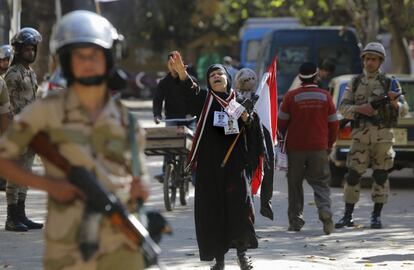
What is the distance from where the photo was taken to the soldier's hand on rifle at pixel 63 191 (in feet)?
16.6

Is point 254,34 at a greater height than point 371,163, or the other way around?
point 254,34

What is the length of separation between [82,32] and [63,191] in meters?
0.68

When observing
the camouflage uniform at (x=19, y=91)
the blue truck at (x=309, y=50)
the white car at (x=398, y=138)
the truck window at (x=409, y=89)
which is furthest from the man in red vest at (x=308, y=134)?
the blue truck at (x=309, y=50)

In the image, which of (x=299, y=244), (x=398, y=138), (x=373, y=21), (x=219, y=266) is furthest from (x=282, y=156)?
(x=373, y=21)

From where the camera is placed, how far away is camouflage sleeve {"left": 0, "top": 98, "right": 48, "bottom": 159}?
520 cm

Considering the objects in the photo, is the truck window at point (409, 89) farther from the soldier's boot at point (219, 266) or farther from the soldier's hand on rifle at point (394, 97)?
the soldier's boot at point (219, 266)

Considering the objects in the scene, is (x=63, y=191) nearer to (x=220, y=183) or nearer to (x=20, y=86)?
(x=220, y=183)

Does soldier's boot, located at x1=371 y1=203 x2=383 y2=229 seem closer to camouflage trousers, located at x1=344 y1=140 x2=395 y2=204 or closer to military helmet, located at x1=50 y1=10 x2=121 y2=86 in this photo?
camouflage trousers, located at x1=344 y1=140 x2=395 y2=204

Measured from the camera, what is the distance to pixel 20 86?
1192 centimetres

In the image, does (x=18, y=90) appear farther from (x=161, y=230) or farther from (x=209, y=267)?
(x=161, y=230)

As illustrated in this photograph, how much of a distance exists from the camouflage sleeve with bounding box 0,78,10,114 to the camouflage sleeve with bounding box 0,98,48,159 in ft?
19.4

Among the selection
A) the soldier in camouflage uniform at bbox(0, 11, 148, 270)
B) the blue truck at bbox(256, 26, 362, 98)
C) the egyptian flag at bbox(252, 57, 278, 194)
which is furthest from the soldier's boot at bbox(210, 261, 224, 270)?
the blue truck at bbox(256, 26, 362, 98)

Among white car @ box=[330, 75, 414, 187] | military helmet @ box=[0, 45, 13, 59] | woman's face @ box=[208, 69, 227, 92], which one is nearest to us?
woman's face @ box=[208, 69, 227, 92]

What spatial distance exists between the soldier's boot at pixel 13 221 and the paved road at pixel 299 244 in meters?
0.11
